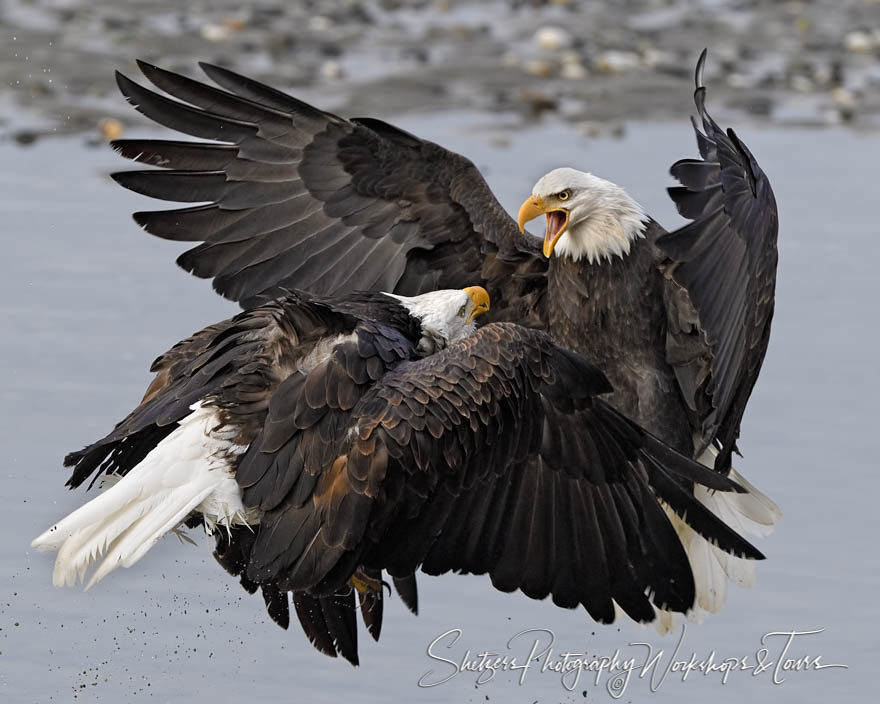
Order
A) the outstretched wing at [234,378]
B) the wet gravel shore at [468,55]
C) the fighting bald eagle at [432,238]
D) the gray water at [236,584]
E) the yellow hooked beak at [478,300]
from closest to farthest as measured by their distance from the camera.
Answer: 1. the outstretched wing at [234,378]
2. the gray water at [236,584]
3. the yellow hooked beak at [478,300]
4. the fighting bald eagle at [432,238]
5. the wet gravel shore at [468,55]

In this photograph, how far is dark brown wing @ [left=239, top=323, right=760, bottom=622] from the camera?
4754 millimetres

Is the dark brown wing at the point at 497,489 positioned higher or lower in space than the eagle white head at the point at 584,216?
lower

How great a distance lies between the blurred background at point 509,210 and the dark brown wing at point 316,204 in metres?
0.87

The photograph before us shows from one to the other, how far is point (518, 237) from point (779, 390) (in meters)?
1.59

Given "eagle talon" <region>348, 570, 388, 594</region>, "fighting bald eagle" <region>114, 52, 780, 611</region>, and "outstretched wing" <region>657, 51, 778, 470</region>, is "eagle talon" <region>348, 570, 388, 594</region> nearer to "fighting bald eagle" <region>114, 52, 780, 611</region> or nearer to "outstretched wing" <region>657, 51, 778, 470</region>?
"fighting bald eagle" <region>114, 52, 780, 611</region>

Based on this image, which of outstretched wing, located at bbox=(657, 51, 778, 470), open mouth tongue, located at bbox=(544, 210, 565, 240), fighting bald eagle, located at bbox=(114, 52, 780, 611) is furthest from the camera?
open mouth tongue, located at bbox=(544, 210, 565, 240)

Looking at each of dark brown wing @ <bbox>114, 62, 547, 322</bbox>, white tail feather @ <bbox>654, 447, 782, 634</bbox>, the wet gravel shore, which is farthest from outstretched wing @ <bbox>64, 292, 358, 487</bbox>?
the wet gravel shore

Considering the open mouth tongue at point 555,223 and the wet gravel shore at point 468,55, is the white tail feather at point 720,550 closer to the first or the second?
the open mouth tongue at point 555,223

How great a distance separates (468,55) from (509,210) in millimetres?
3428

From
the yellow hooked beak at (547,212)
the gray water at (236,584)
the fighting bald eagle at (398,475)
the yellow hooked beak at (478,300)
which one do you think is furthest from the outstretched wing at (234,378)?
the yellow hooked beak at (547,212)

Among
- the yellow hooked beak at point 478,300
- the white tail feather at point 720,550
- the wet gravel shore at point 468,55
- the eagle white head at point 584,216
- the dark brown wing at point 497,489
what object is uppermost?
the wet gravel shore at point 468,55

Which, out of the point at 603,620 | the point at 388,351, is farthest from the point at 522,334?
the point at 603,620

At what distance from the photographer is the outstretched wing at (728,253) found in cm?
542

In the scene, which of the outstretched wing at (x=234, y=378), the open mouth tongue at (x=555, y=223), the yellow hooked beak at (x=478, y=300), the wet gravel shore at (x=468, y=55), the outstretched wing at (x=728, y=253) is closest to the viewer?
the outstretched wing at (x=234, y=378)
